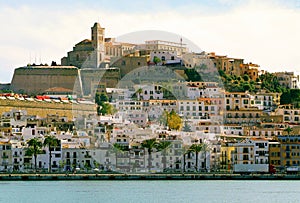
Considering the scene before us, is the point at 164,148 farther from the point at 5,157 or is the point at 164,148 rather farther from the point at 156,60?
the point at 156,60


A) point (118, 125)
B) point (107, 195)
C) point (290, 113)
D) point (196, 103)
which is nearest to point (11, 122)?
point (118, 125)

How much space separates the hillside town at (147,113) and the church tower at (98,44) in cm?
8

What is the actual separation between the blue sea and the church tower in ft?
134

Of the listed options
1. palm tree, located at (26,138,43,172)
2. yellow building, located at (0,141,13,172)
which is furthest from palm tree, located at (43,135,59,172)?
yellow building, located at (0,141,13,172)

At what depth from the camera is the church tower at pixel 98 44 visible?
100625 mm

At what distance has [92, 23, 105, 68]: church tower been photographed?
100625 millimetres

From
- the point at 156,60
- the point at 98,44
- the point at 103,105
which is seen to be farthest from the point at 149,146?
the point at 98,44

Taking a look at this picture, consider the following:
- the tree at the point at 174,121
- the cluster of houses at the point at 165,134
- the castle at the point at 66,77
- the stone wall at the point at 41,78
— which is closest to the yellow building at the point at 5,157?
the cluster of houses at the point at 165,134

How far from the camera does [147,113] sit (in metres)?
84.6

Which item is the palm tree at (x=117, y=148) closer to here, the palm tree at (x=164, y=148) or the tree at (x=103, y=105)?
the palm tree at (x=164, y=148)

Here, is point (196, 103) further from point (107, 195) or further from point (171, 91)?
point (107, 195)

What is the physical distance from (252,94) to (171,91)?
6.15 metres

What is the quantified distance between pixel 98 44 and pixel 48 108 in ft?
48.5

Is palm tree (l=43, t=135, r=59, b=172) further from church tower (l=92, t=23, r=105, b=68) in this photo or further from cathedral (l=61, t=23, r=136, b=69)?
church tower (l=92, t=23, r=105, b=68)
